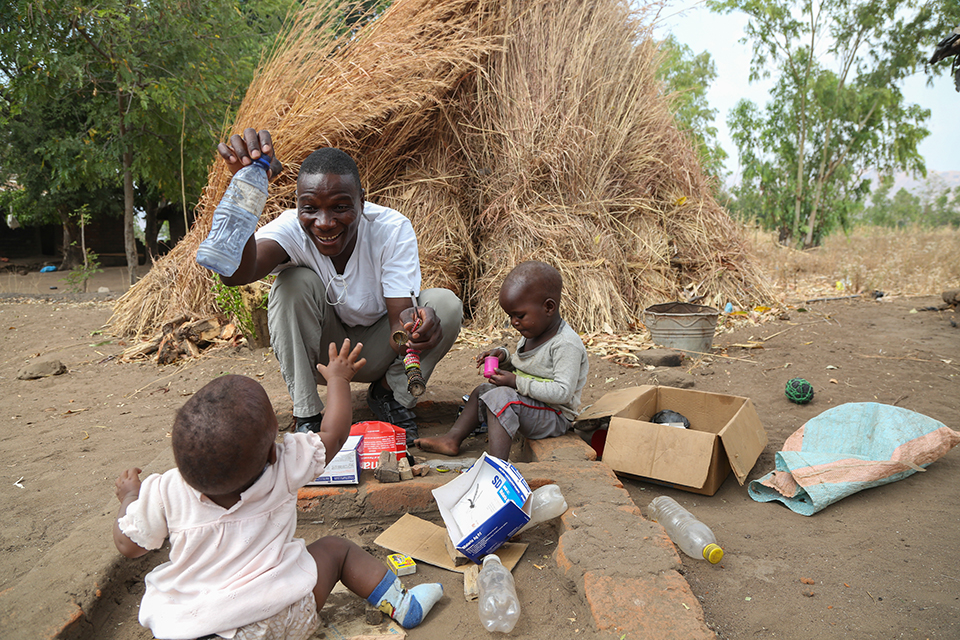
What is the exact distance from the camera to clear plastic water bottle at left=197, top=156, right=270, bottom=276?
5.71 ft

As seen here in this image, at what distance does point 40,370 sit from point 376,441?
3.09 m

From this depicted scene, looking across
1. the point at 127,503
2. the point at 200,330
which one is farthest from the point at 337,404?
the point at 200,330

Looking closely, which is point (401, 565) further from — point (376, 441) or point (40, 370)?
point (40, 370)

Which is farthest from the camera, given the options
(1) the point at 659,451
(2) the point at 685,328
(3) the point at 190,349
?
(3) the point at 190,349

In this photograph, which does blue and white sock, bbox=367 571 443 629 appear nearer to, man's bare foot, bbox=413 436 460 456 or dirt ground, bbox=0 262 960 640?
dirt ground, bbox=0 262 960 640

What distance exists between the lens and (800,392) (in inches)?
113

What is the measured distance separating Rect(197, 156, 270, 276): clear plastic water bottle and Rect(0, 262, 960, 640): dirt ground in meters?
0.84

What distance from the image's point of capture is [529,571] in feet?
5.14

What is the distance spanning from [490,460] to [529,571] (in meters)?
0.32

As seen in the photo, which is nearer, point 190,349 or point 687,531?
point 687,531

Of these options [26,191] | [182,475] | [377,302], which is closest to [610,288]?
[377,302]

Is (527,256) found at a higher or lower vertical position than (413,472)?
higher

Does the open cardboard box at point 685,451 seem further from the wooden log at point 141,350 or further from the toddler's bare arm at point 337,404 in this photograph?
the wooden log at point 141,350

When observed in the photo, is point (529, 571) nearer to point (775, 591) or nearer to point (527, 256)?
point (775, 591)
